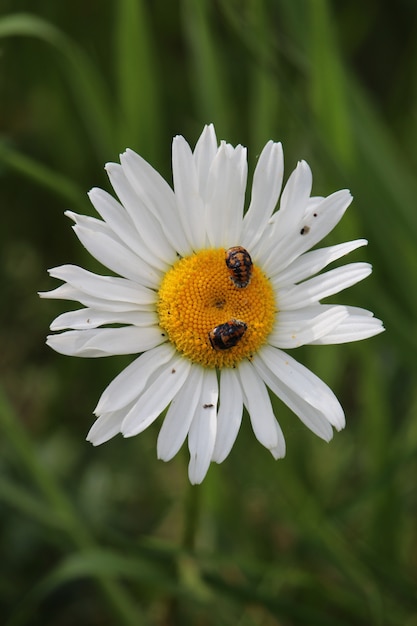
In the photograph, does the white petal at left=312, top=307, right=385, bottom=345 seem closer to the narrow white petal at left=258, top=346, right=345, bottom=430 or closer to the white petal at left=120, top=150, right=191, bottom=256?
the narrow white petal at left=258, top=346, right=345, bottom=430

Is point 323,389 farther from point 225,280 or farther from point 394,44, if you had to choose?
point 394,44

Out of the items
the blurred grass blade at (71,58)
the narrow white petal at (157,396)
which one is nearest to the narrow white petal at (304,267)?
the narrow white petal at (157,396)

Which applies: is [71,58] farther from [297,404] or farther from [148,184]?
[297,404]

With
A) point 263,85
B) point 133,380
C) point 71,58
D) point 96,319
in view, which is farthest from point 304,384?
point 263,85

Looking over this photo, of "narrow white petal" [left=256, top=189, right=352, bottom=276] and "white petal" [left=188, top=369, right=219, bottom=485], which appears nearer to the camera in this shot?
"white petal" [left=188, top=369, right=219, bottom=485]

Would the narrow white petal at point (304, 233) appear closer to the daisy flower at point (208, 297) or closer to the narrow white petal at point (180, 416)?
the daisy flower at point (208, 297)

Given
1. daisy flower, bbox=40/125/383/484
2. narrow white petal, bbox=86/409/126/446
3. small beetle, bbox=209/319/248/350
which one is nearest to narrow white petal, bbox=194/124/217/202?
daisy flower, bbox=40/125/383/484

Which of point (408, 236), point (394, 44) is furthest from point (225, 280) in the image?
point (394, 44)
